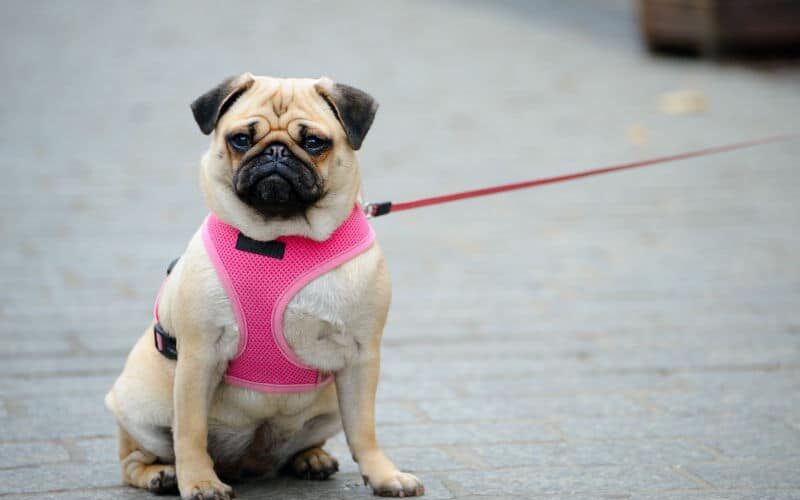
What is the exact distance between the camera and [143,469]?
12.6 ft

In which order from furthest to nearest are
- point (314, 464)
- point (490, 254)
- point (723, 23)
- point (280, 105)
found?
point (723, 23) < point (490, 254) < point (314, 464) < point (280, 105)

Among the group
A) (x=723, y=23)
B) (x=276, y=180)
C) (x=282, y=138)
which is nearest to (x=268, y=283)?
(x=276, y=180)

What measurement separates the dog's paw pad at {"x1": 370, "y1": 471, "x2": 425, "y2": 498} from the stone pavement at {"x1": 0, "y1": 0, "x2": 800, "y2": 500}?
13cm

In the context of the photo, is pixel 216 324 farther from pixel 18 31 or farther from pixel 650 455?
pixel 18 31

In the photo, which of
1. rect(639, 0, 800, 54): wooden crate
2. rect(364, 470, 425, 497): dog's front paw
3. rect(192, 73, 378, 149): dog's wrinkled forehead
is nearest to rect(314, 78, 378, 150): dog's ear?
rect(192, 73, 378, 149): dog's wrinkled forehead

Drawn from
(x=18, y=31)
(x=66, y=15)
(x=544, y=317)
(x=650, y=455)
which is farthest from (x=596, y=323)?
(x=66, y=15)

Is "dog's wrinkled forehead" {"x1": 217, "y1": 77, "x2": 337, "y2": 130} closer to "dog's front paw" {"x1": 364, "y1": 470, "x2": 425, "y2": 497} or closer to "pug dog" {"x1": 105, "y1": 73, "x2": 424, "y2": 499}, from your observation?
"pug dog" {"x1": 105, "y1": 73, "x2": 424, "y2": 499}

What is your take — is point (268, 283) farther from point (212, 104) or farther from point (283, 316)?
point (212, 104)

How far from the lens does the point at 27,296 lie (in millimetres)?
6574

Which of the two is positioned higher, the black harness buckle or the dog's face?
the dog's face

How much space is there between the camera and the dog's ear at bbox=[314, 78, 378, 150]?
140 inches

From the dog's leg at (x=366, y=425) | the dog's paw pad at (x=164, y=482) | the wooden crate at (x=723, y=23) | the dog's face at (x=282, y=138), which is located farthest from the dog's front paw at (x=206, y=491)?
the wooden crate at (x=723, y=23)

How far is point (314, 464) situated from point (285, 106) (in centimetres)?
120

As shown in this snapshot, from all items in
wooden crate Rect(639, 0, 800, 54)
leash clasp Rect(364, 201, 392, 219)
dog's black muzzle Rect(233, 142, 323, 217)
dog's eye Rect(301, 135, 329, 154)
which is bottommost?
wooden crate Rect(639, 0, 800, 54)
